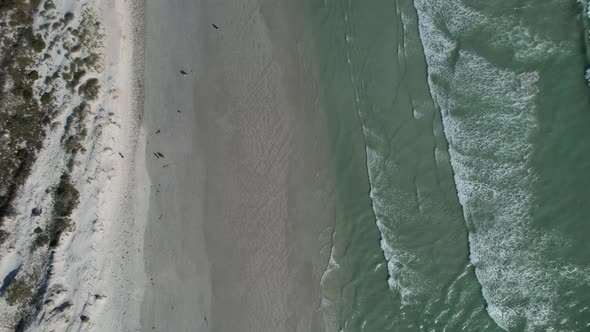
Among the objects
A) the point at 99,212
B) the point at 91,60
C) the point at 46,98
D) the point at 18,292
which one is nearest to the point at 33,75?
the point at 46,98

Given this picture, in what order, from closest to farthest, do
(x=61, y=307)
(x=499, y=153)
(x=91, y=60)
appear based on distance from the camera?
(x=499, y=153)
(x=61, y=307)
(x=91, y=60)

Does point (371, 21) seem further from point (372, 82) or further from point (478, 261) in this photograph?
point (478, 261)

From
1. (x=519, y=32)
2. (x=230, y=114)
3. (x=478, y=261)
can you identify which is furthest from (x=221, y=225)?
(x=519, y=32)

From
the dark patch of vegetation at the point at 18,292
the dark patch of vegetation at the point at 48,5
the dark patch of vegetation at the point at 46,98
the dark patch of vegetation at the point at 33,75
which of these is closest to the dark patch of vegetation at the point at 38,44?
the dark patch of vegetation at the point at 33,75

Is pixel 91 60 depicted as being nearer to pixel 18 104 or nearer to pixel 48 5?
pixel 48 5

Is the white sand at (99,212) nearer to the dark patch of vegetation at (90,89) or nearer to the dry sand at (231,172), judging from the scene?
the dark patch of vegetation at (90,89)
